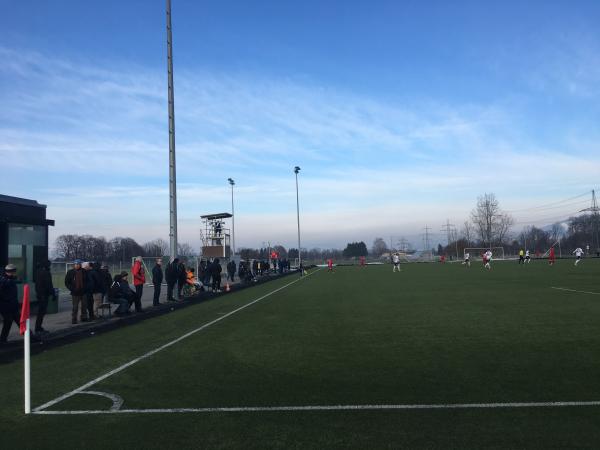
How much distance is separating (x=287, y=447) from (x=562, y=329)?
794cm

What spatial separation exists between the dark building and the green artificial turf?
5.56 m

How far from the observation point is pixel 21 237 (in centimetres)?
1614

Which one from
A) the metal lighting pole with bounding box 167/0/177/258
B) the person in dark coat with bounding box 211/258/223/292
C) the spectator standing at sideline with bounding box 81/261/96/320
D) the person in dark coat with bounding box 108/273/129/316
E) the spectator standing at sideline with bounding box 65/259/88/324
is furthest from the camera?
the person in dark coat with bounding box 211/258/223/292

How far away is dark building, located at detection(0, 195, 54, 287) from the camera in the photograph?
15.4 m

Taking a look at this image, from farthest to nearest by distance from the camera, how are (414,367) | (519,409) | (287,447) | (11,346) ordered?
(11,346) < (414,367) < (519,409) < (287,447)

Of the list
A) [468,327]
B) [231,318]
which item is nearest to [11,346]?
[231,318]

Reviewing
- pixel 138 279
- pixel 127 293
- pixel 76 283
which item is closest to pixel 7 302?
pixel 76 283

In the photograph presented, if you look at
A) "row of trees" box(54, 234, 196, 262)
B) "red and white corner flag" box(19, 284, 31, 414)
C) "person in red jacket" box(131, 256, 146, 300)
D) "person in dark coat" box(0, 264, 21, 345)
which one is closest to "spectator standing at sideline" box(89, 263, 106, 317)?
"person in red jacket" box(131, 256, 146, 300)

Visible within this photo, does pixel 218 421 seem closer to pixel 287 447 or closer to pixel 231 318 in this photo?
pixel 287 447

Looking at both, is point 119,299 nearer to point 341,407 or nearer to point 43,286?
→ point 43,286

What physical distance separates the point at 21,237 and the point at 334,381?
13.4m

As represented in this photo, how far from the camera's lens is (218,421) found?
5199 millimetres

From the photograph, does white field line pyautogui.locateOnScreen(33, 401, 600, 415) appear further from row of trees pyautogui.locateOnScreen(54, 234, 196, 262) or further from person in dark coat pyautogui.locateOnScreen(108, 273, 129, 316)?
row of trees pyautogui.locateOnScreen(54, 234, 196, 262)

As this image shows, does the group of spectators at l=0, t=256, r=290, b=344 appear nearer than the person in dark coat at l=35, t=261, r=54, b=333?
Yes
